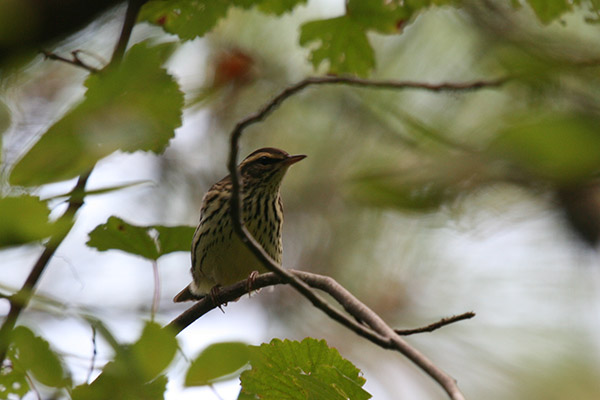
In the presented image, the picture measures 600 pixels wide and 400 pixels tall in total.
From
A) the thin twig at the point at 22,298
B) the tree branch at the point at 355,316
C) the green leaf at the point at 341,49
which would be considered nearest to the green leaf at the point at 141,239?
the tree branch at the point at 355,316

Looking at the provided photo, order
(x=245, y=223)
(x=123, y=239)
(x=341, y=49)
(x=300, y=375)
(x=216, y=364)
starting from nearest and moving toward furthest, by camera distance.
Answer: (x=216, y=364) < (x=300, y=375) < (x=123, y=239) < (x=341, y=49) < (x=245, y=223)

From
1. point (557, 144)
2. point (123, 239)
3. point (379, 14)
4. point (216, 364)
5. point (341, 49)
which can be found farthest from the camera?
point (341, 49)

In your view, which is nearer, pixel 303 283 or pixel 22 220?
pixel 22 220

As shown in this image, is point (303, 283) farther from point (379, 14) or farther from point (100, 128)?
point (379, 14)

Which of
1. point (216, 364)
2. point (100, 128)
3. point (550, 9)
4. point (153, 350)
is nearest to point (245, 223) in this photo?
point (550, 9)

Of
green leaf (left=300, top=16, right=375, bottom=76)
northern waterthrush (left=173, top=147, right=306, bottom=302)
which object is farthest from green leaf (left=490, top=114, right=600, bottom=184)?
northern waterthrush (left=173, top=147, right=306, bottom=302)

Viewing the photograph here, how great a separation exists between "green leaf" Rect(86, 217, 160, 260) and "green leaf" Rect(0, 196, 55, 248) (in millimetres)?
1170

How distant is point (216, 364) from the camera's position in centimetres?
80

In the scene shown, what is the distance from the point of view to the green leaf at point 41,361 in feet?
2.41

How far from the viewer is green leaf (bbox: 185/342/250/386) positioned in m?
0.79

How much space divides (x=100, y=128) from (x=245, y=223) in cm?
281

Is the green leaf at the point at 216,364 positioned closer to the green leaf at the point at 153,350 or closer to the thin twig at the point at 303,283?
the green leaf at the point at 153,350

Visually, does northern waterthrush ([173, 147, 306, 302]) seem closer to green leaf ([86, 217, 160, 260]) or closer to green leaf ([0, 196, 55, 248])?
green leaf ([86, 217, 160, 260])

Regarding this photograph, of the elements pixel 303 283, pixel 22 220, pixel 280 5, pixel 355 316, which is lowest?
pixel 355 316
